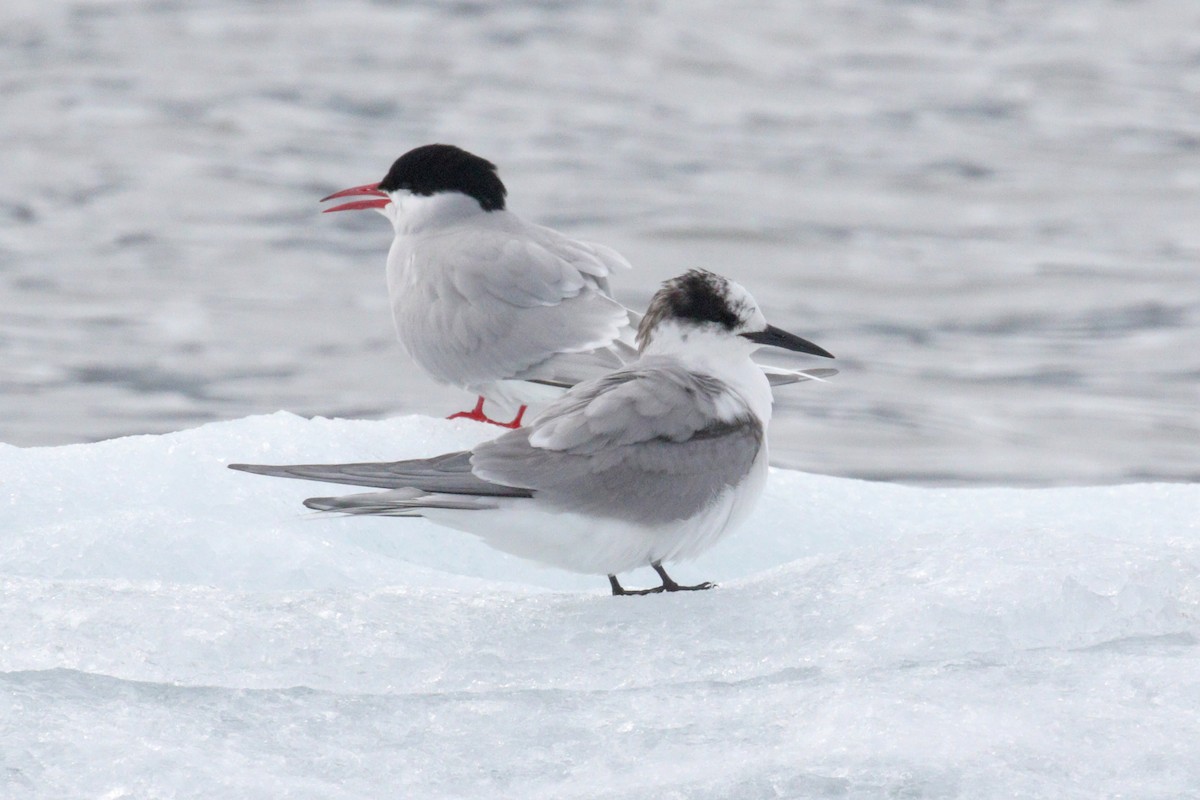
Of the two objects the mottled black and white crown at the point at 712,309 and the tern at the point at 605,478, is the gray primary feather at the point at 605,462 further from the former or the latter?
the mottled black and white crown at the point at 712,309

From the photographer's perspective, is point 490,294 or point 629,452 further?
point 490,294

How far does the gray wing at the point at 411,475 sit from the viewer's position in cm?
322

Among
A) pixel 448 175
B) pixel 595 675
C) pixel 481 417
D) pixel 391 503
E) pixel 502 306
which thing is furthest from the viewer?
pixel 448 175

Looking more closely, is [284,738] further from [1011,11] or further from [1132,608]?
[1011,11]

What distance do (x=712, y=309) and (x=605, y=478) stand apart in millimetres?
558

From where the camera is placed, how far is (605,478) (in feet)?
11.4

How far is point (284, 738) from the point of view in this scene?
293 cm

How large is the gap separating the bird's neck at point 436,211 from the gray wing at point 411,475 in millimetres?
2301

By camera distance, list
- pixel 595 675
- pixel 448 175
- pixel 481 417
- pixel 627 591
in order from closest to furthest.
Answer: pixel 595 675
pixel 627 591
pixel 481 417
pixel 448 175

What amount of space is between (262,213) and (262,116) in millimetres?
4715

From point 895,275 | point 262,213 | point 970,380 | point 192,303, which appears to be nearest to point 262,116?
point 262,213

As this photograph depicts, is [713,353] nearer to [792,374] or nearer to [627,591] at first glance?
[627,591]

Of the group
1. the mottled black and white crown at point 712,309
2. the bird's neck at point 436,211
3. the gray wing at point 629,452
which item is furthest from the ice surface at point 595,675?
the bird's neck at point 436,211

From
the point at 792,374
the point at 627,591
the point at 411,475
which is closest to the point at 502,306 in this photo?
the point at 792,374
